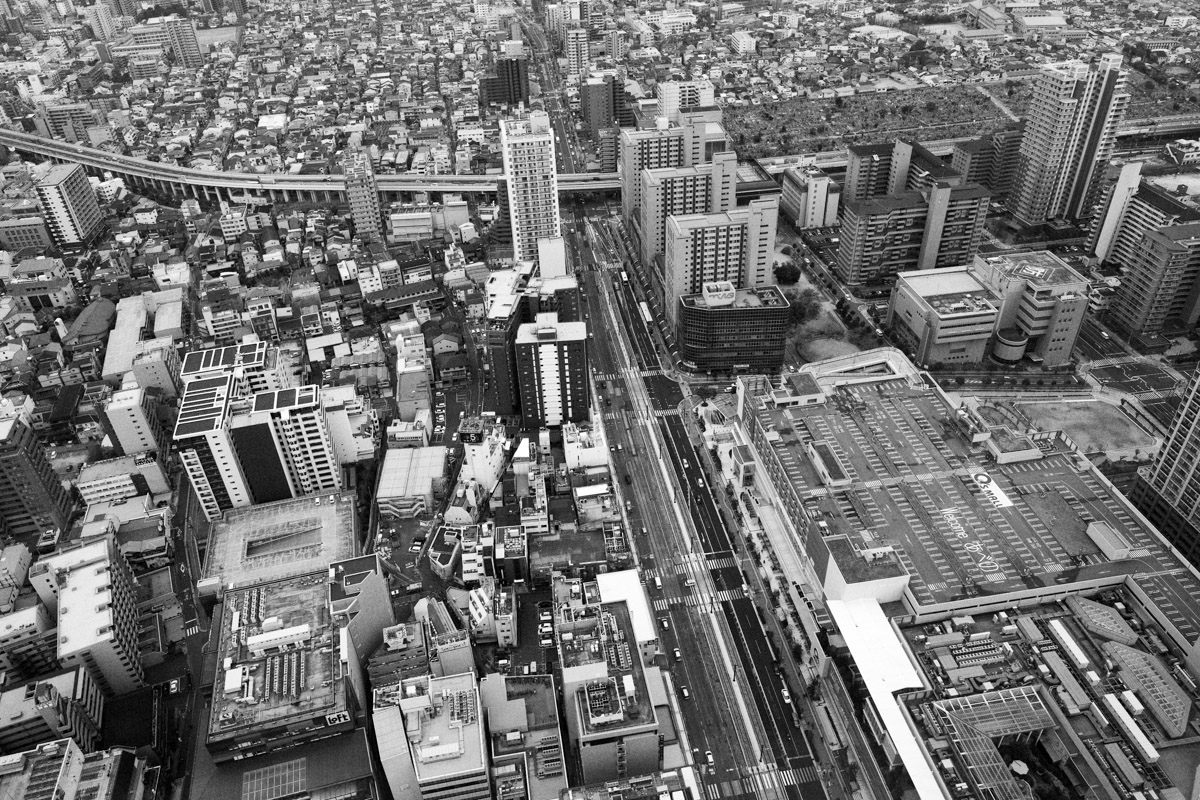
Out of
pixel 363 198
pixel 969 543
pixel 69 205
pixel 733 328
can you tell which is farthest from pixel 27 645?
pixel 69 205

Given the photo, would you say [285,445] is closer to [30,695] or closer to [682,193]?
[30,695]

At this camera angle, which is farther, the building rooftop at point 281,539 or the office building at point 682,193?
the office building at point 682,193

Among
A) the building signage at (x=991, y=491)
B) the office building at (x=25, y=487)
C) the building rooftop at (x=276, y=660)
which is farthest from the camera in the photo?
the office building at (x=25, y=487)

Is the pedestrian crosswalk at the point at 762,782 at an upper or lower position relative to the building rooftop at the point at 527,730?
lower

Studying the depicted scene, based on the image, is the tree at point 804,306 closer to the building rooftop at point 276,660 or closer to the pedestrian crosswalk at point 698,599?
the pedestrian crosswalk at point 698,599

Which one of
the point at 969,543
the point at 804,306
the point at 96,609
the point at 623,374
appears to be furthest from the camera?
the point at 804,306

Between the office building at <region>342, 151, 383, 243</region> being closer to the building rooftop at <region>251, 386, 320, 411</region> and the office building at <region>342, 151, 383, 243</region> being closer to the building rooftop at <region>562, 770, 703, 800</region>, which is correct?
the building rooftop at <region>251, 386, 320, 411</region>

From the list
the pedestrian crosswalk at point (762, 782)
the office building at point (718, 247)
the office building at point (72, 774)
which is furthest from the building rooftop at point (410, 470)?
the pedestrian crosswalk at point (762, 782)
